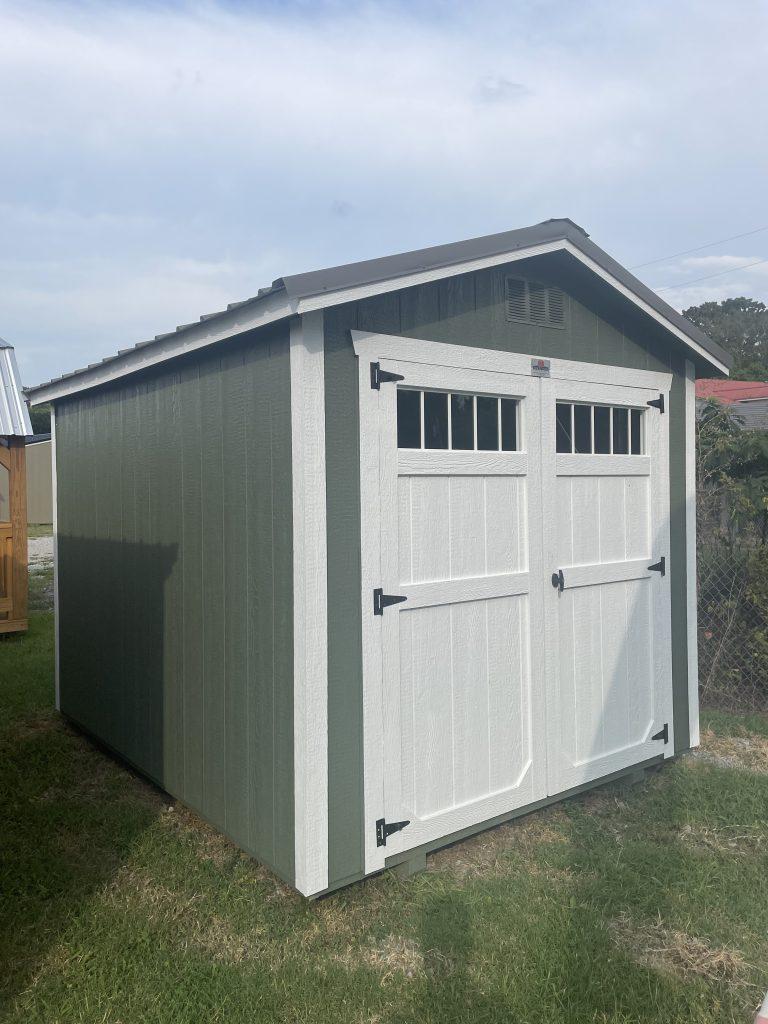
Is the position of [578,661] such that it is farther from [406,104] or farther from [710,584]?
[406,104]

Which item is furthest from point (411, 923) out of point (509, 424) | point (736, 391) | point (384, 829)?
point (736, 391)

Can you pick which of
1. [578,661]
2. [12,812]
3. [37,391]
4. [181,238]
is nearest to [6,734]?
[12,812]

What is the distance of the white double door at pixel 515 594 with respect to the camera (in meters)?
3.17

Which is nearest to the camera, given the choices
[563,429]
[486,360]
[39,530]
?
[486,360]

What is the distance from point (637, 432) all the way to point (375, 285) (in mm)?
1942

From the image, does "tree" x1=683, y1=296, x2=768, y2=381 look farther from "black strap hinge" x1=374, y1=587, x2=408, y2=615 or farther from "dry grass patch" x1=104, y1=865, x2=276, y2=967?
"dry grass patch" x1=104, y1=865, x2=276, y2=967

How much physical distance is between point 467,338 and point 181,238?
6912 millimetres

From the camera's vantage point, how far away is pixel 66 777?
14.4 feet

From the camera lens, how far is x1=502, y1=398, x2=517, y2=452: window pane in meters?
3.55

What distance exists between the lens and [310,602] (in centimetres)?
288

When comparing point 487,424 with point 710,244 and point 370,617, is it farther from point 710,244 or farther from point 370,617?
point 710,244

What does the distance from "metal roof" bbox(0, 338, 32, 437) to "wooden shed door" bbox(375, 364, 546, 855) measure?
5.69 m

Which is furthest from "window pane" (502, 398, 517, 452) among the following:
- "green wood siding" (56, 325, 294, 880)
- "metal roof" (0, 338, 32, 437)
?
"metal roof" (0, 338, 32, 437)

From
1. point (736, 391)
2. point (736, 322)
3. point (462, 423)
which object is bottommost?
point (462, 423)
